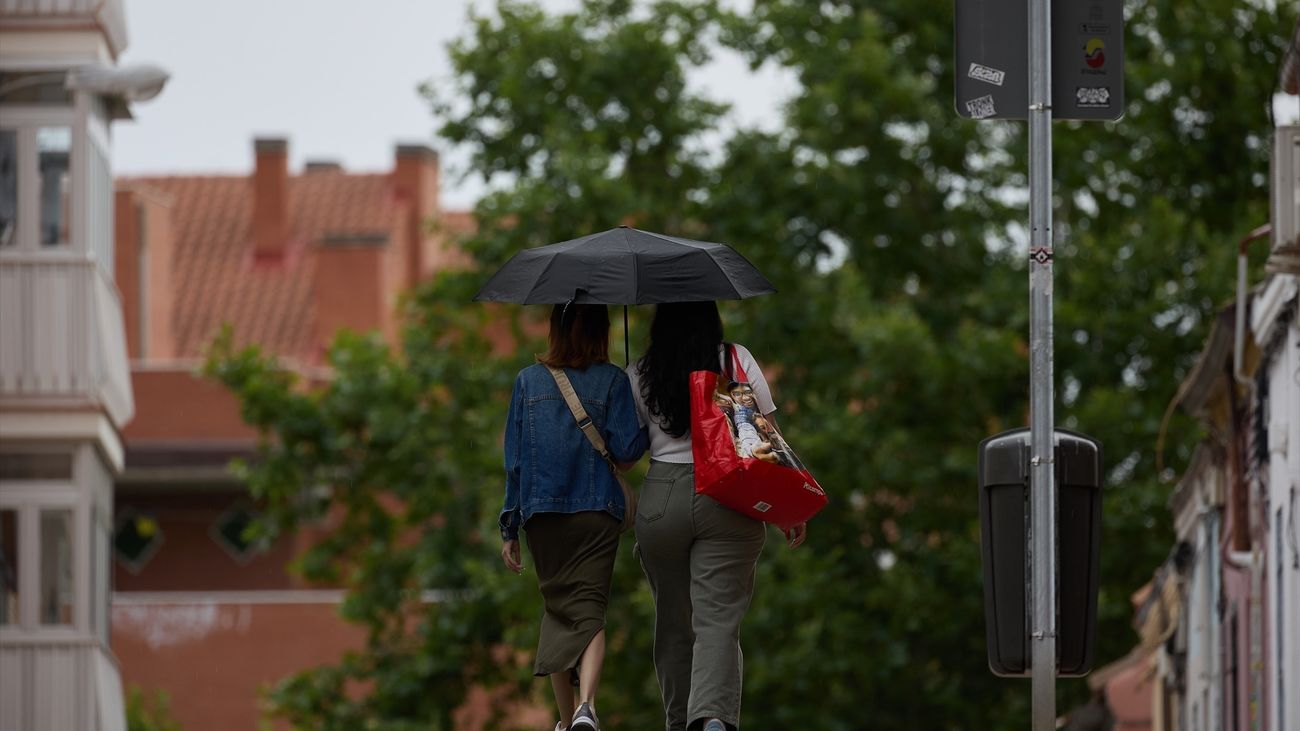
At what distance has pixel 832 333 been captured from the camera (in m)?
35.1

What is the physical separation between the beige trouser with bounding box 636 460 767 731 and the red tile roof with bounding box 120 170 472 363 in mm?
44214

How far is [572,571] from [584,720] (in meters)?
0.73

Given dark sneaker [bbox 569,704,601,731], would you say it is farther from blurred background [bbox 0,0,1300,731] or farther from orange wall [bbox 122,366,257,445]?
orange wall [bbox 122,366,257,445]

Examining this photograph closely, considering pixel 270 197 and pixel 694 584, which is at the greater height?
pixel 270 197

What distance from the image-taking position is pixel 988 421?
3397 cm

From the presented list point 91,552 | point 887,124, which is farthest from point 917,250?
point 91,552

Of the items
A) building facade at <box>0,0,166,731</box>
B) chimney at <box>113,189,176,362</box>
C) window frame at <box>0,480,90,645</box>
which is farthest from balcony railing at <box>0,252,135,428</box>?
chimney at <box>113,189,176,362</box>

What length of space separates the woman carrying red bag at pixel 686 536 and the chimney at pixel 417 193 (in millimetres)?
48878

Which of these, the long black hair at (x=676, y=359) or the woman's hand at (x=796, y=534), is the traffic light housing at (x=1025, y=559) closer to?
the woman's hand at (x=796, y=534)

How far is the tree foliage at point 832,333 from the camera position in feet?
108

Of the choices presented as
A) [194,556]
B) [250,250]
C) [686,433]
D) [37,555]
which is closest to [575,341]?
[686,433]

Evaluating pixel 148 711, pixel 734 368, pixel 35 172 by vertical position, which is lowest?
pixel 148 711

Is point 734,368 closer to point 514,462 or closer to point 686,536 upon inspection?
point 686,536

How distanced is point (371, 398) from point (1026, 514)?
28640 millimetres
